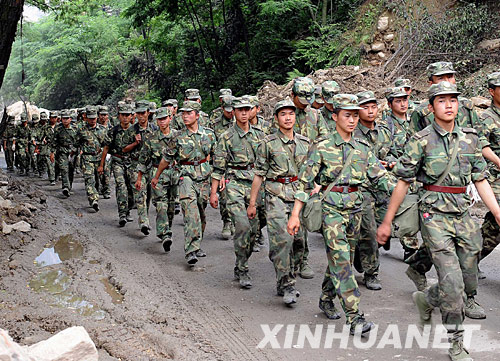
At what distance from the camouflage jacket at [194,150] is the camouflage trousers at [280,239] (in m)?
2.34

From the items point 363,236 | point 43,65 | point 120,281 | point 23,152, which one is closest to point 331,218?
point 363,236

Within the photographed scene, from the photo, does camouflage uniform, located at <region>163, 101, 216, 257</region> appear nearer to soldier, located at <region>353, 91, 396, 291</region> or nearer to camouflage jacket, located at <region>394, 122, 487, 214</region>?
soldier, located at <region>353, 91, 396, 291</region>

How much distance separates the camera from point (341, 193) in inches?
253

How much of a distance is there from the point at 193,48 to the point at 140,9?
12.7 ft

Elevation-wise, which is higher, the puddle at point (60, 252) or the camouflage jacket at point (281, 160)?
the camouflage jacket at point (281, 160)

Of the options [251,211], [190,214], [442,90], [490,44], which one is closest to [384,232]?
[442,90]

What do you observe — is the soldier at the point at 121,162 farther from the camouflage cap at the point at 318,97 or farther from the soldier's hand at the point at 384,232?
the soldier's hand at the point at 384,232

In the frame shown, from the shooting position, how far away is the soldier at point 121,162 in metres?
12.7

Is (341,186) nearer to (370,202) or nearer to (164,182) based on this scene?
(370,202)

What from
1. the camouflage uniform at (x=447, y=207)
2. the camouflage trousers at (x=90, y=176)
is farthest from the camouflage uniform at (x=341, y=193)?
the camouflage trousers at (x=90, y=176)

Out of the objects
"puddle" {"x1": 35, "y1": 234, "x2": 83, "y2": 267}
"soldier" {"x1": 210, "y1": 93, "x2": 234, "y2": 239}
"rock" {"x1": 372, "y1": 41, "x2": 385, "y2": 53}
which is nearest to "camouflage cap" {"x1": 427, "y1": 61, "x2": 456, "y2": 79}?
"soldier" {"x1": 210, "y1": 93, "x2": 234, "y2": 239}

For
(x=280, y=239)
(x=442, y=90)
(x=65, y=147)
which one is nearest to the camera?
(x=442, y=90)

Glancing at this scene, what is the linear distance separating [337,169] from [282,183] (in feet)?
3.80

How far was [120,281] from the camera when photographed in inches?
344
